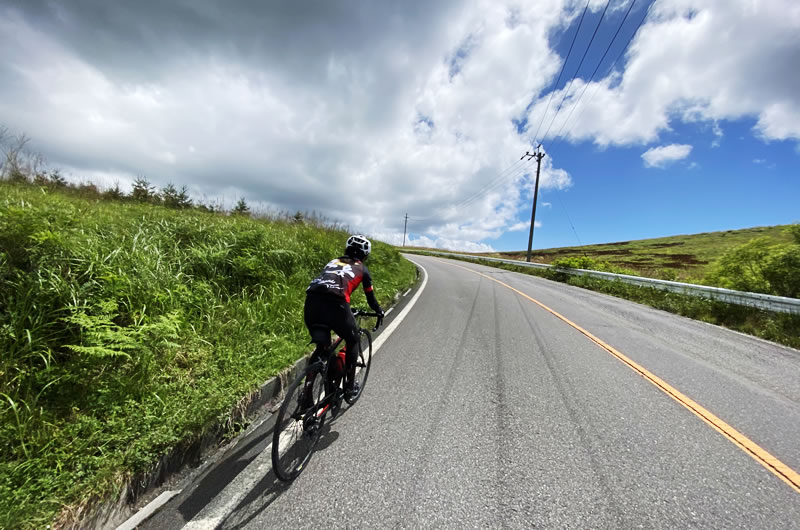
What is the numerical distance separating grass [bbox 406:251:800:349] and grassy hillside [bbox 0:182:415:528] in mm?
10352

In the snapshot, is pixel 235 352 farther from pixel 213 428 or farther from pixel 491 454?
pixel 491 454

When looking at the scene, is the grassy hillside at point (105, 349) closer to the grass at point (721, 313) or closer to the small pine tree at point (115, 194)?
the small pine tree at point (115, 194)

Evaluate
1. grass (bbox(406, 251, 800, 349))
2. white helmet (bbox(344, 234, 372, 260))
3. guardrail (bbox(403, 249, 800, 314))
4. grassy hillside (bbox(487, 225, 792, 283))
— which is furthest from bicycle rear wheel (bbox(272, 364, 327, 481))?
grassy hillside (bbox(487, 225, 792, 283))

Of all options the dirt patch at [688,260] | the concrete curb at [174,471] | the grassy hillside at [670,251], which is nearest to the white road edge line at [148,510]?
the concrete curb at [174,471]

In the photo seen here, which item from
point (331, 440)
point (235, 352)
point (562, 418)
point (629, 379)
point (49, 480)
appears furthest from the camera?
point (629, 379)

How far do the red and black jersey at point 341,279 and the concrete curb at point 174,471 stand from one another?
1.32 metres

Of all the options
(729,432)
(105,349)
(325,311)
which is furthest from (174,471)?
(729,432)

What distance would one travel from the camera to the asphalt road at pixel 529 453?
2.04 m

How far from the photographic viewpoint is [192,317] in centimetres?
419

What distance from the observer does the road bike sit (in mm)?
2396

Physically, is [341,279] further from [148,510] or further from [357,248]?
[148,510]

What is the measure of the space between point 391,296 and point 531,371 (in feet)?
16.6

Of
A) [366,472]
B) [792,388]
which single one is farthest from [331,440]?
[792,388]

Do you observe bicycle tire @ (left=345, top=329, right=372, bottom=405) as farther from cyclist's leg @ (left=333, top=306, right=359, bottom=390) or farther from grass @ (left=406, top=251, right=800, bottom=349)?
grass @ (left=406, top=251, right=800, bottom=349)
